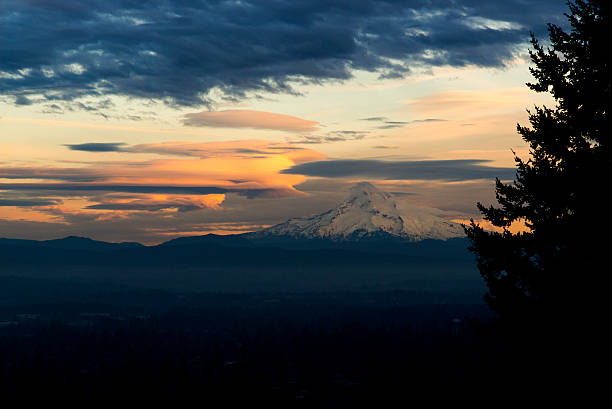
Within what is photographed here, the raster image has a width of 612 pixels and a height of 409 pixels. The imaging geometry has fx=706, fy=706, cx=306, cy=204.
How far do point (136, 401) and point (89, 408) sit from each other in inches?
334

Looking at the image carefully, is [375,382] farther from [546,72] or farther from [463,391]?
[546,72]

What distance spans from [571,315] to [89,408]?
123 metres

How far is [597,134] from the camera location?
2269 cm

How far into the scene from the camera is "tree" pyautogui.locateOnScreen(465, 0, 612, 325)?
69.8 feet

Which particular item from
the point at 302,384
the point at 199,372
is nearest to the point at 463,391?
the point at 302,384

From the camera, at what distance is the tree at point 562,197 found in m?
21.3

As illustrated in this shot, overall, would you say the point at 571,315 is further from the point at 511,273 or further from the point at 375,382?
A: the point at 375,382

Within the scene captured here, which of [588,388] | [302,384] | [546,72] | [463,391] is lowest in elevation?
[302,384]

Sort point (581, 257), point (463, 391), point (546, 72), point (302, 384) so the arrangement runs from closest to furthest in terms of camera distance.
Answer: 1. point (581, 257)
2. point (546, 72)
3. point (463, 391)
4. point (302, 384)

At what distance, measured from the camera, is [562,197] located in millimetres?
23031

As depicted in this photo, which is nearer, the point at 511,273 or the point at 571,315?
the point at 571,315

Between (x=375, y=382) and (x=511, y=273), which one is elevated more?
(x=511, y=273)

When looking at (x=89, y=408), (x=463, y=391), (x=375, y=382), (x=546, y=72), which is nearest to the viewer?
(x=546, y=72)

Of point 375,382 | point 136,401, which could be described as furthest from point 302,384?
point 136,401
